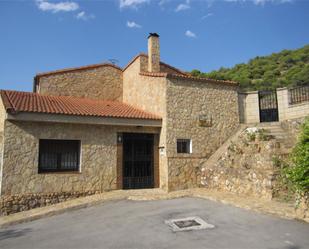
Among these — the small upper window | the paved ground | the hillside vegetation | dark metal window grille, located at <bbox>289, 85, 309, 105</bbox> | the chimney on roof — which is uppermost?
the hillside vegetation

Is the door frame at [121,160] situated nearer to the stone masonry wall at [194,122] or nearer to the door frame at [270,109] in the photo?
the stone masonry wall at [194,122]

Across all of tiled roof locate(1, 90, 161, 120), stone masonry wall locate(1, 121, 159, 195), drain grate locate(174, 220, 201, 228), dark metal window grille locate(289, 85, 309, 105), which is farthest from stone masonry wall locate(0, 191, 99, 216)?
dark metal window grille locate(289, 85, 309, 105)

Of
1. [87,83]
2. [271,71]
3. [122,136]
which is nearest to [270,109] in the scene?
[122,136]

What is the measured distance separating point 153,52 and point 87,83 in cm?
485

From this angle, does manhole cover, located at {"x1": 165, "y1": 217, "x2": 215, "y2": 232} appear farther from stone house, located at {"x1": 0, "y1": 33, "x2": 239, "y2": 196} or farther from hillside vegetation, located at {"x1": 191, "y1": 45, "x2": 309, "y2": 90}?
hillside vegetation, located at {"x1": 191, "y1": 45, "x2": 309, "y2": 90}

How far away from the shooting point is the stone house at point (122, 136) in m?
10.8

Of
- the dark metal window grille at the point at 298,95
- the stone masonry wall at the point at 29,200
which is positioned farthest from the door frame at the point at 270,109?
the stone masonry wall at the point at 29,200

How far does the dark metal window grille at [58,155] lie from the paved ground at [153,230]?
259cm

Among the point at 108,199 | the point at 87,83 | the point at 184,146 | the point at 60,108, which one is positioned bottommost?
the point at 108,199

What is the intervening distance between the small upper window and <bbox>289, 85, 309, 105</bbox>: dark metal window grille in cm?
530

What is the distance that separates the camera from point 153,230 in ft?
22.8

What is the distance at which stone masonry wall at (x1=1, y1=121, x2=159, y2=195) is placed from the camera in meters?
10.5

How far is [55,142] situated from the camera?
1170 cm

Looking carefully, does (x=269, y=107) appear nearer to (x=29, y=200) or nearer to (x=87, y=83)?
(x=87, y=83)
